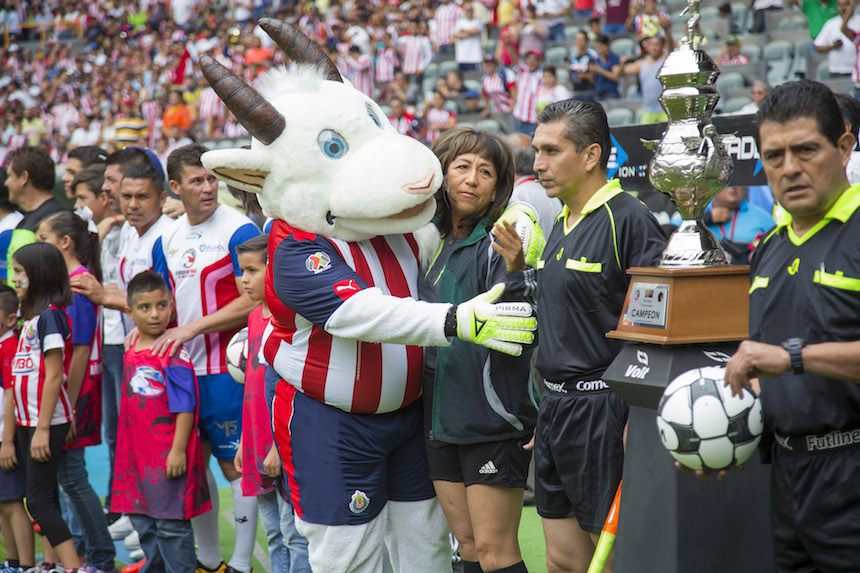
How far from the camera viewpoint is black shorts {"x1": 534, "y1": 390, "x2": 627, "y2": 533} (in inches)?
117

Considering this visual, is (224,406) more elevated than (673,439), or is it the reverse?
(673,439)

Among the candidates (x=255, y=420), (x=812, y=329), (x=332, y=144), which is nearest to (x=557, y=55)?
(x=255, y=420)

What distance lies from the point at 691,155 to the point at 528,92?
36.5 feet

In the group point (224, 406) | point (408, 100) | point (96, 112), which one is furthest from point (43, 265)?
point (96, 112)

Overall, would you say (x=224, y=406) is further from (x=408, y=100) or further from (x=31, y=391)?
(x=408, y=100)

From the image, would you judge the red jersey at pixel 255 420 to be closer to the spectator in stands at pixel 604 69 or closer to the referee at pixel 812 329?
the referee at pixel 812 329

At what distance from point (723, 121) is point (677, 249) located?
90.7 inches

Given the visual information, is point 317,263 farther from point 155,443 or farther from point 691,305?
point 155,443

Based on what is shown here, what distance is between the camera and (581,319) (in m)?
3.05

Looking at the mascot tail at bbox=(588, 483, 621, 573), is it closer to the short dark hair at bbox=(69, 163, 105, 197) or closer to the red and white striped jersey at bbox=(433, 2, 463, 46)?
the short dark hair at bbox=(69, 163, 105, 197)

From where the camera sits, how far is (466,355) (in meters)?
3.30

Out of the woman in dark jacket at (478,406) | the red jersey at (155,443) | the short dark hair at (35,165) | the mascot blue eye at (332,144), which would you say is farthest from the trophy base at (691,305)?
the short dark hair at (35,165)

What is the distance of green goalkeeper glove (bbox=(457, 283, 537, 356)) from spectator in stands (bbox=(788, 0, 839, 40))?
1007cm

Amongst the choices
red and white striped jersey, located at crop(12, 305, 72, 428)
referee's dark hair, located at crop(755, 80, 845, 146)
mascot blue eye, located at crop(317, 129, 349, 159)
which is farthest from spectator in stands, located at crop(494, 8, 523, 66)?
referee's dark hair, located at crop(755, 80, 845, 146)
